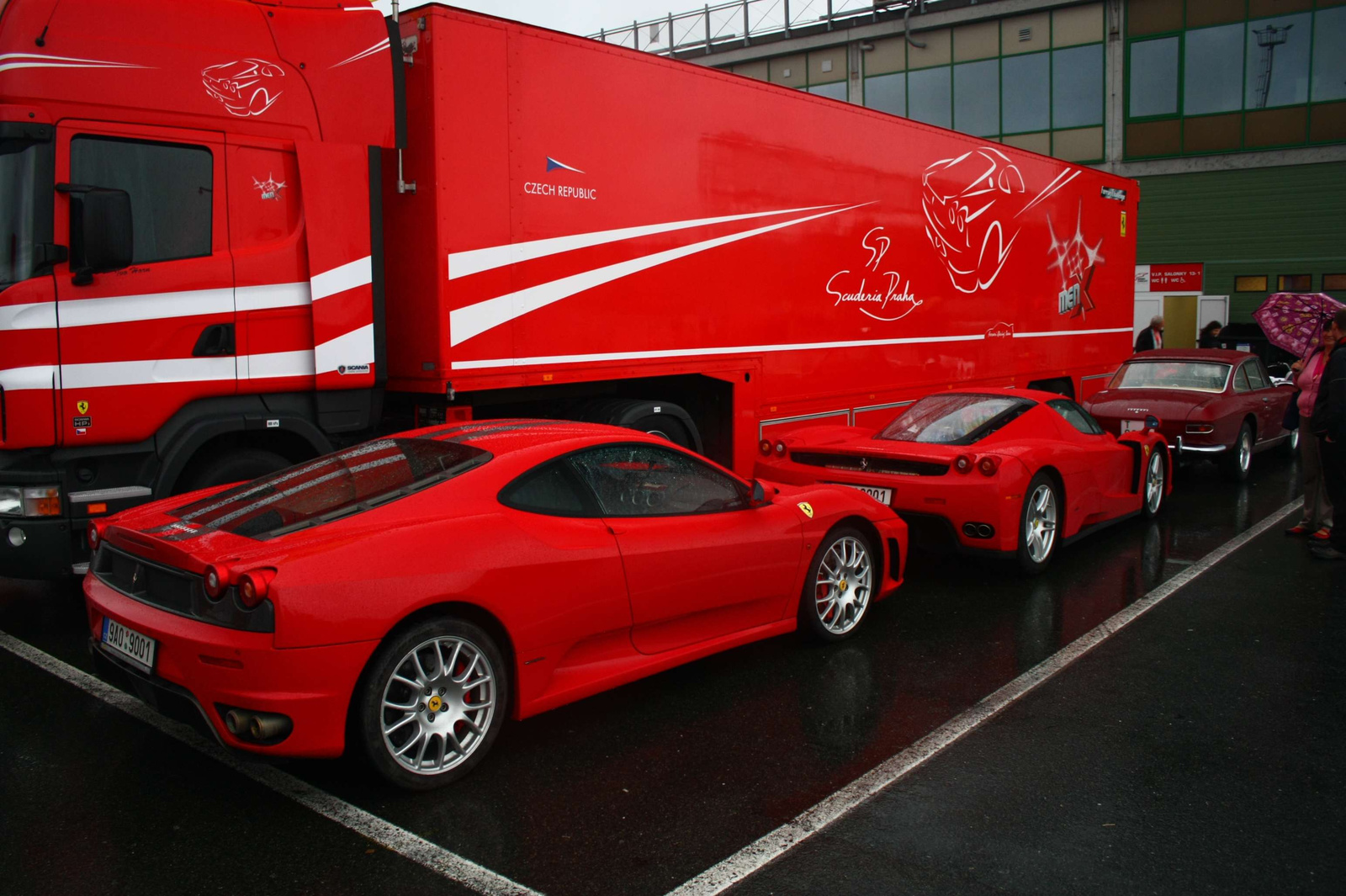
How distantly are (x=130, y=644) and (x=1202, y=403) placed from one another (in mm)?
10266

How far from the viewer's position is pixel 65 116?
16.9ft

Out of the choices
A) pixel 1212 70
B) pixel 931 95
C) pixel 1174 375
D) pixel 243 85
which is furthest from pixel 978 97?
pixel 243 85

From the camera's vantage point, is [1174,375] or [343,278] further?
[1174,375]

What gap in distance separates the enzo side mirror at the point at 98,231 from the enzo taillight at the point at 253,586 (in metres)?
2.63

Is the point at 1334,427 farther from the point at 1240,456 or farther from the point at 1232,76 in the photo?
the point at 1232,76

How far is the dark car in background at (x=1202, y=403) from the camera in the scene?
1050 cm

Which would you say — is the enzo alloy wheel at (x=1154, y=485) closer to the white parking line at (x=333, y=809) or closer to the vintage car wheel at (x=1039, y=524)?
the vintage car wheel at (x=1039, y=524)

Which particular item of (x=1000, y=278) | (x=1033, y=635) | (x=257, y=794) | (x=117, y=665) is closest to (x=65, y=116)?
(x=117, y=665)

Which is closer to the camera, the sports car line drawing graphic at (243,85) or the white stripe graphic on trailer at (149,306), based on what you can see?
the white stripe graphic on trailer at (149,306)

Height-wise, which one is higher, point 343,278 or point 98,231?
point 98,231

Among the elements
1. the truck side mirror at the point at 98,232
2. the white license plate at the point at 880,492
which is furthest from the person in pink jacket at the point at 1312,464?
the truck side mirror at the point at 98,232

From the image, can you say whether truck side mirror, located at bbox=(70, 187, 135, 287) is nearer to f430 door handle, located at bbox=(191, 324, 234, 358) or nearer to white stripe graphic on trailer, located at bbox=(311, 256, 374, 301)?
f430 door handle, located at bbox=(191, 324, 234, 358)

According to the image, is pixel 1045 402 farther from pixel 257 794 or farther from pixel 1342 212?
pixel 1342 212

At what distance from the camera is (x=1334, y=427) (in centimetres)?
728
